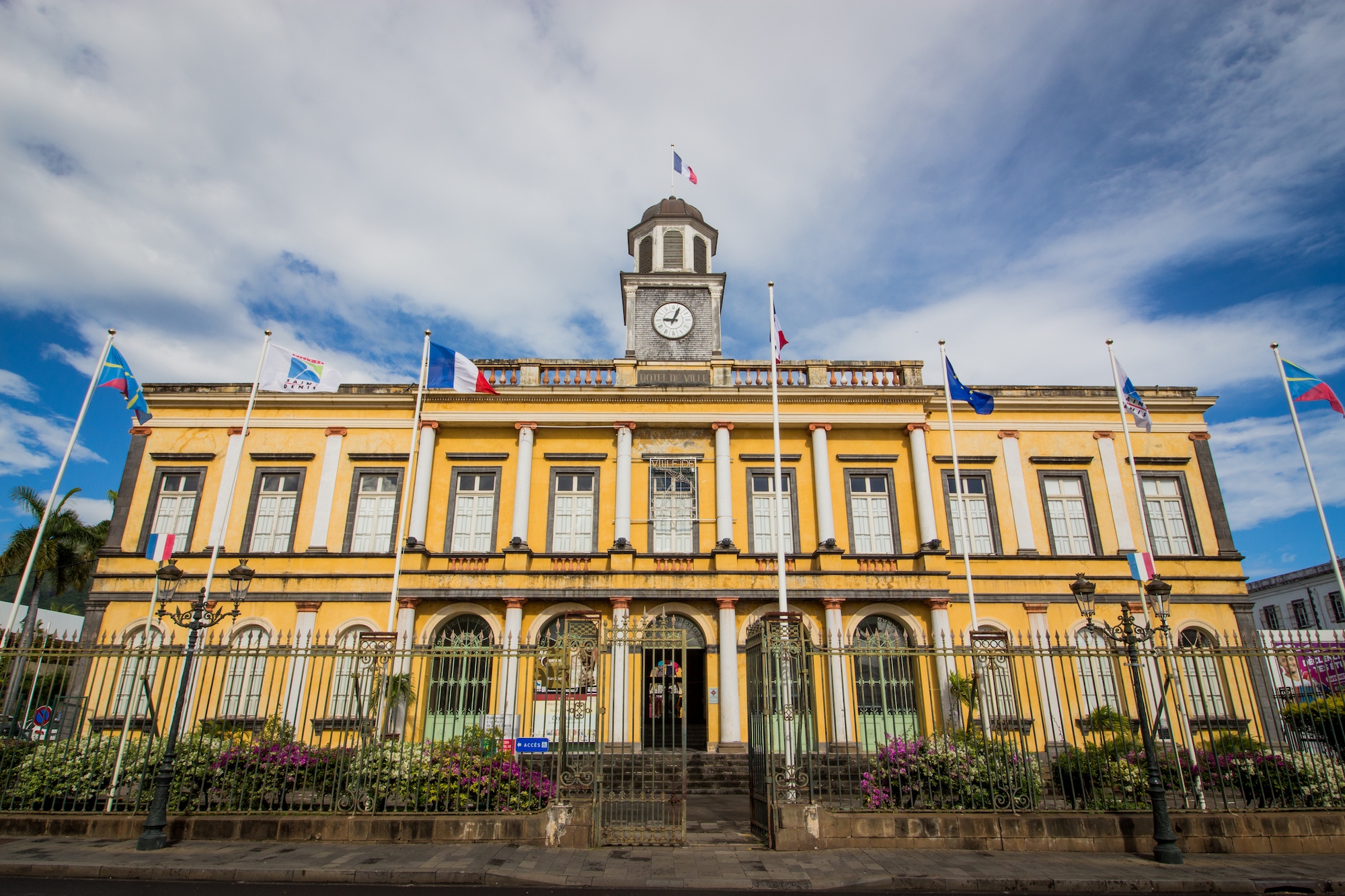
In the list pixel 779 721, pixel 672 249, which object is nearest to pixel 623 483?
pixel 672 249

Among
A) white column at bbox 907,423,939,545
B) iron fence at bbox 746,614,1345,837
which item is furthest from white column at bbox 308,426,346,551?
white column at bbox 907,423,939,545

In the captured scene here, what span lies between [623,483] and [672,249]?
348 inches

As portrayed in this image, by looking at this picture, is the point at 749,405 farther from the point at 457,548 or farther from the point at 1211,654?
the point at 1211,654

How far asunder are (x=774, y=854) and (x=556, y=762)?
9.98 feet

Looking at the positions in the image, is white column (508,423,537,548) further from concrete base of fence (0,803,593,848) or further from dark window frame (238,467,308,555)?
concrete base of fence (0,803,593,848)

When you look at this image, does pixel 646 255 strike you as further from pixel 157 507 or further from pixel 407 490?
pixel 157 507

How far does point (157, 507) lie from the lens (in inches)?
772

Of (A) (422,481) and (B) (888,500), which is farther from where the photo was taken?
(B) (888,500)

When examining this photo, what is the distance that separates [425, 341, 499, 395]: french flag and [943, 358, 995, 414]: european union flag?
11.3 meters

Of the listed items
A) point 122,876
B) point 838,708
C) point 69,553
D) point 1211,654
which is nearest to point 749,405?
point 838,708

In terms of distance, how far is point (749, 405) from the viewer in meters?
20.0

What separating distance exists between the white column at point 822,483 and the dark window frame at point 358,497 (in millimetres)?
11030

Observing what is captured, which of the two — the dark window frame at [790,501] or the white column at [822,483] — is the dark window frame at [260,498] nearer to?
the dark window frame at [790,501]

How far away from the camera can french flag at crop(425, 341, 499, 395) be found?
667 inches
